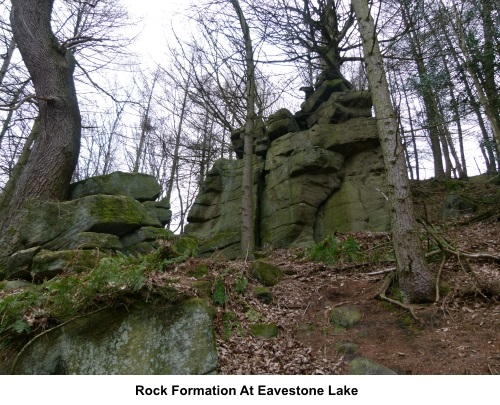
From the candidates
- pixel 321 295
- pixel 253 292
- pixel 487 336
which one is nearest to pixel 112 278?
pixel 253 292

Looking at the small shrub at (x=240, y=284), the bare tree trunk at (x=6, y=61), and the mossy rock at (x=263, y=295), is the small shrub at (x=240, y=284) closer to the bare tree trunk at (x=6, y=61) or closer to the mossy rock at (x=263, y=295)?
the mossy rock at (x=263, y=295)

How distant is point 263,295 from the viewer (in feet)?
17.8

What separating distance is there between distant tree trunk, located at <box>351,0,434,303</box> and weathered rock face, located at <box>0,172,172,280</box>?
4156 mm

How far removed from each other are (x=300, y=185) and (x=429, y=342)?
8.46 m

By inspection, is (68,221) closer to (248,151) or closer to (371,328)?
(248,151)

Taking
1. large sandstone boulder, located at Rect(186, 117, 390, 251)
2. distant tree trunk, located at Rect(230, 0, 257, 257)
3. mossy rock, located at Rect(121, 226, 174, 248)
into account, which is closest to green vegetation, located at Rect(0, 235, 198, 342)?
mossy rock, located at Rect(121, 226, 174, 248)

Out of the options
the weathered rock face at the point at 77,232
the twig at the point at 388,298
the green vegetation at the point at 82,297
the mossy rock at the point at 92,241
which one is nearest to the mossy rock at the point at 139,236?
the weathered rock face at the point at 77,232

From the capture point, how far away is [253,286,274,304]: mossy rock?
5.38 meters

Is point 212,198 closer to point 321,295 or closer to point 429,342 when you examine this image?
point 321,295

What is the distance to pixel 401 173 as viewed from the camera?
5.39m

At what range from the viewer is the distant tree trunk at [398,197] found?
489 cm

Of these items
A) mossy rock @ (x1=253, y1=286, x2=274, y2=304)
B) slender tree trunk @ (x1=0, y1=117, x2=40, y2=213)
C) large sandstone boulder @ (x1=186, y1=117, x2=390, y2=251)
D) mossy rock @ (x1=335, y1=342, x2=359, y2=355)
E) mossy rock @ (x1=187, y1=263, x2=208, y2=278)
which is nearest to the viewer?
mossy rock @ (x1=335, y1=342, x2=359, y2=355)

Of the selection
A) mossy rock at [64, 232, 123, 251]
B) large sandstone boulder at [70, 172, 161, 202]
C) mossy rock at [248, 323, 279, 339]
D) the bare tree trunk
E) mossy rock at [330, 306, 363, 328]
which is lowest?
mossy rock at [248, 323, 279, 339]

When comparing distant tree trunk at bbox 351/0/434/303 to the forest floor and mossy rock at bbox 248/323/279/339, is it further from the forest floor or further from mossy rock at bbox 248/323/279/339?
mossy rock at bbox 248/323/279/339
